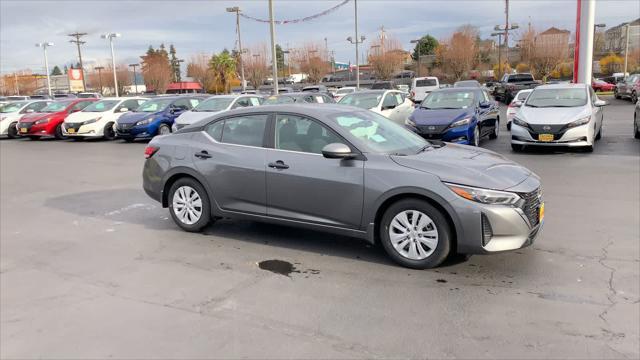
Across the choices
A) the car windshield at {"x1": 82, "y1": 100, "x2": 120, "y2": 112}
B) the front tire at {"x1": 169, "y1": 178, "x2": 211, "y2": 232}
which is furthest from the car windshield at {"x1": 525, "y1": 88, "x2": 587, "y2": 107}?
the car windshield at {"x1": 82, "y1": 100, "x2": 120, "y2": 112}

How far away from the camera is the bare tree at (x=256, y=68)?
65.4 m

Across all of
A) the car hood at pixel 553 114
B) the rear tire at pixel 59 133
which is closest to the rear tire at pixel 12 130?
the rear tire at pixel 59 133

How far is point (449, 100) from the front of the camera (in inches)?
544

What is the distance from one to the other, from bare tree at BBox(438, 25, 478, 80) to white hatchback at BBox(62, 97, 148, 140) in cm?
4650

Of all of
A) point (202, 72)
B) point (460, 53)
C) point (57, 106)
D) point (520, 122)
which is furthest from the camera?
point (202, 72)

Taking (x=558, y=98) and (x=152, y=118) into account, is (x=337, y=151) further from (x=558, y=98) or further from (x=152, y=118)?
(x=152, y=118)

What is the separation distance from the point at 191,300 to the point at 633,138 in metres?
13.9

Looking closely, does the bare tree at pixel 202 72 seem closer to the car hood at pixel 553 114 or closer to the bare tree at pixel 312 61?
the bare tree at pixel 312 61

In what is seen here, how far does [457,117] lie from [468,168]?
7.80 m

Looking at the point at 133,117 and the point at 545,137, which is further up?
the point at 133,117

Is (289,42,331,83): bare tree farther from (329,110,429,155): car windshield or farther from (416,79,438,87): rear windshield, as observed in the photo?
(329,110,429,155): car windshield

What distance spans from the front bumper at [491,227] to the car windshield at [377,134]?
103 cm

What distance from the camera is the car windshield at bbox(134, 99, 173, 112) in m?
18.3

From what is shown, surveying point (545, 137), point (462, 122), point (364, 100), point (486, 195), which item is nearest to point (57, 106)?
point (364, 100)
